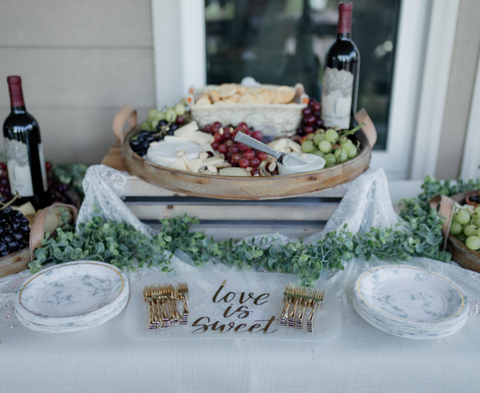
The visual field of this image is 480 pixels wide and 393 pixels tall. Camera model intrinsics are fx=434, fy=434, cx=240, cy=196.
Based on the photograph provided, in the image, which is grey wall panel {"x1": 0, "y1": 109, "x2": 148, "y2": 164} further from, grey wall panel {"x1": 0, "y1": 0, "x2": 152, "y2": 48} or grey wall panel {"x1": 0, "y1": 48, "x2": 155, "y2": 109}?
grey wall panel {"x1": 0, "y1": 0, "x2": 152, "y2": 48}

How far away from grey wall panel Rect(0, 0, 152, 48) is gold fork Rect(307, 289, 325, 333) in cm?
108

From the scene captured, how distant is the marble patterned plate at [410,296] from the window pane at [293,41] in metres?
0.93

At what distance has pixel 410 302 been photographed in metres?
0.83

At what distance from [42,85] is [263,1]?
2.77ft

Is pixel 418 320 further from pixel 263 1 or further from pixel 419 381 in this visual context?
pixel 263 1

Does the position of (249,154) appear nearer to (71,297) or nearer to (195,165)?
(195,165)

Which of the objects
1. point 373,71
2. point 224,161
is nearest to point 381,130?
point 373,71

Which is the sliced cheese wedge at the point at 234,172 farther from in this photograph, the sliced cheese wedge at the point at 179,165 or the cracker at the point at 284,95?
the cracker at the point at 284,95

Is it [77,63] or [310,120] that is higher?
[77,63]

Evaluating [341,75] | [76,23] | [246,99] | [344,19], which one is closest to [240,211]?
[246,99]

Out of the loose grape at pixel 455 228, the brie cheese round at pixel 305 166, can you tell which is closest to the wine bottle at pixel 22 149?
the brie cheese round at pixel 305 166

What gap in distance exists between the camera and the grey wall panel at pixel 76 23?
4.83 ft

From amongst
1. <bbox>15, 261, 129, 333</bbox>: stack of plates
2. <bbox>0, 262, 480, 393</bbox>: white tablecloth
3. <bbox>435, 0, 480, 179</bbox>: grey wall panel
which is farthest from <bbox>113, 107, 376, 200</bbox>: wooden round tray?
<bbox>435, 0, 480, 179</bbox>: grey wall panel

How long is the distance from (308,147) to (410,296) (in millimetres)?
443
